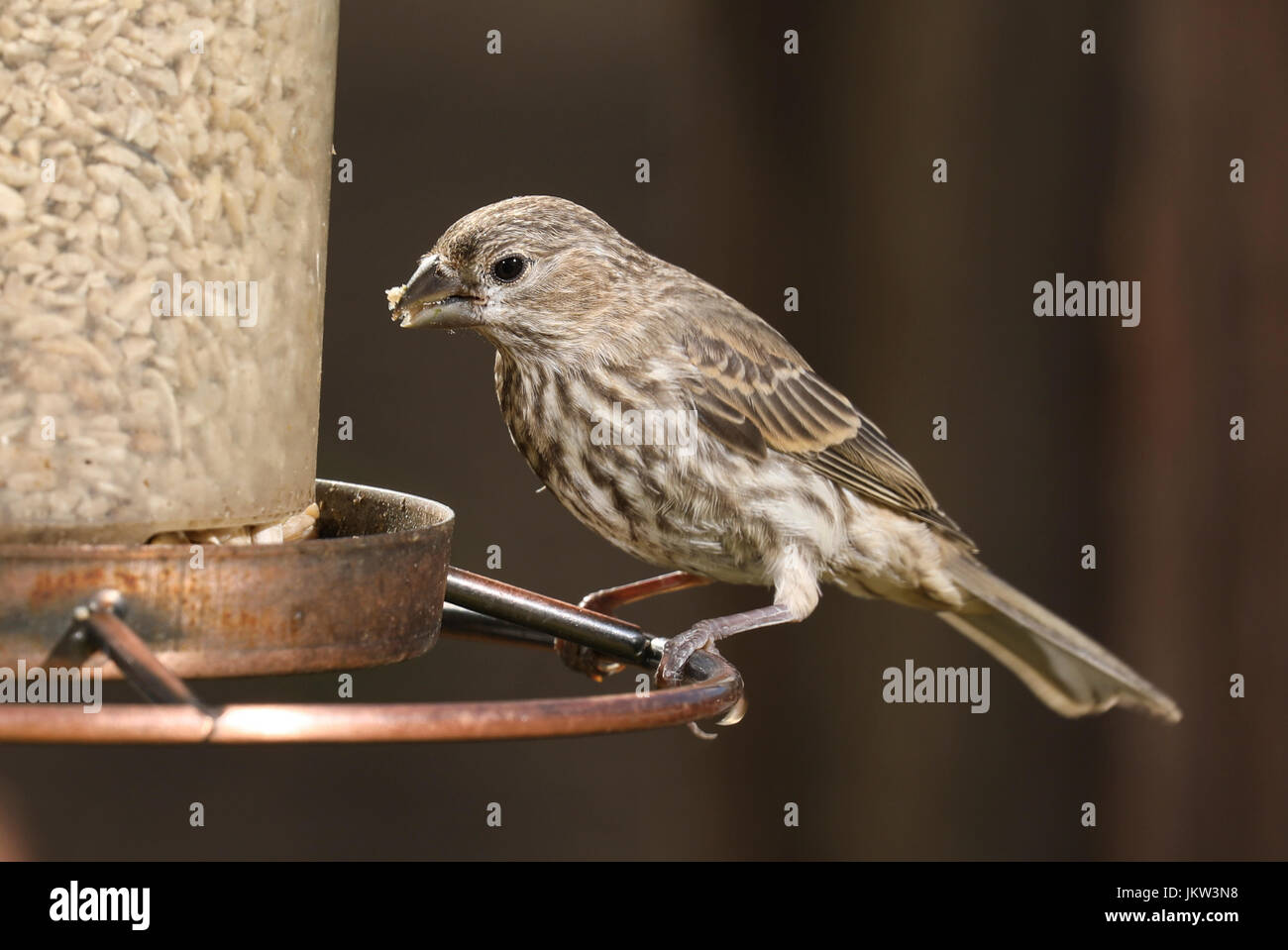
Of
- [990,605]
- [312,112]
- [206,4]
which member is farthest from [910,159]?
[206,4]

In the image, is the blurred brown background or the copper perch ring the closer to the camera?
the copper perch ring

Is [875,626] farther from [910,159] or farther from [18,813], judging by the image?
[18,813]

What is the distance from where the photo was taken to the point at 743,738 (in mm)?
5055

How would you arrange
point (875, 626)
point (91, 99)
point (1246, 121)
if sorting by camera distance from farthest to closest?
point (875, 626) < point (1246, 121) < point (91, 99)

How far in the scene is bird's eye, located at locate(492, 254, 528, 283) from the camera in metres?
3.53

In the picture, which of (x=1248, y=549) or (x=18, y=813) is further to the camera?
(x=18, y=813)

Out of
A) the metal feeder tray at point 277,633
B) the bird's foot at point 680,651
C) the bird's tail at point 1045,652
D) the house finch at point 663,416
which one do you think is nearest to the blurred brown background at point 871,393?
the bird's tail at point 1045,652

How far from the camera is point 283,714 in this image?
182cm

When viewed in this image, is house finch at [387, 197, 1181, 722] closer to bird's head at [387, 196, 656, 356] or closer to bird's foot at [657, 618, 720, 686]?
bird's head at [387, 196, 656, 356]

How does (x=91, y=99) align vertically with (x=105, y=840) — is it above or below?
above

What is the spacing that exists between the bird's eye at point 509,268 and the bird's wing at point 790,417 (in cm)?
47

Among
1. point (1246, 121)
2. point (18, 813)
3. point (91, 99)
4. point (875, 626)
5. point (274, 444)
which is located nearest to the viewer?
point (91, 99)

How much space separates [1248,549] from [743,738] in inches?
64.5

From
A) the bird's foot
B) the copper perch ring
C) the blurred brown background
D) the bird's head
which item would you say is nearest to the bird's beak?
the bird's head
